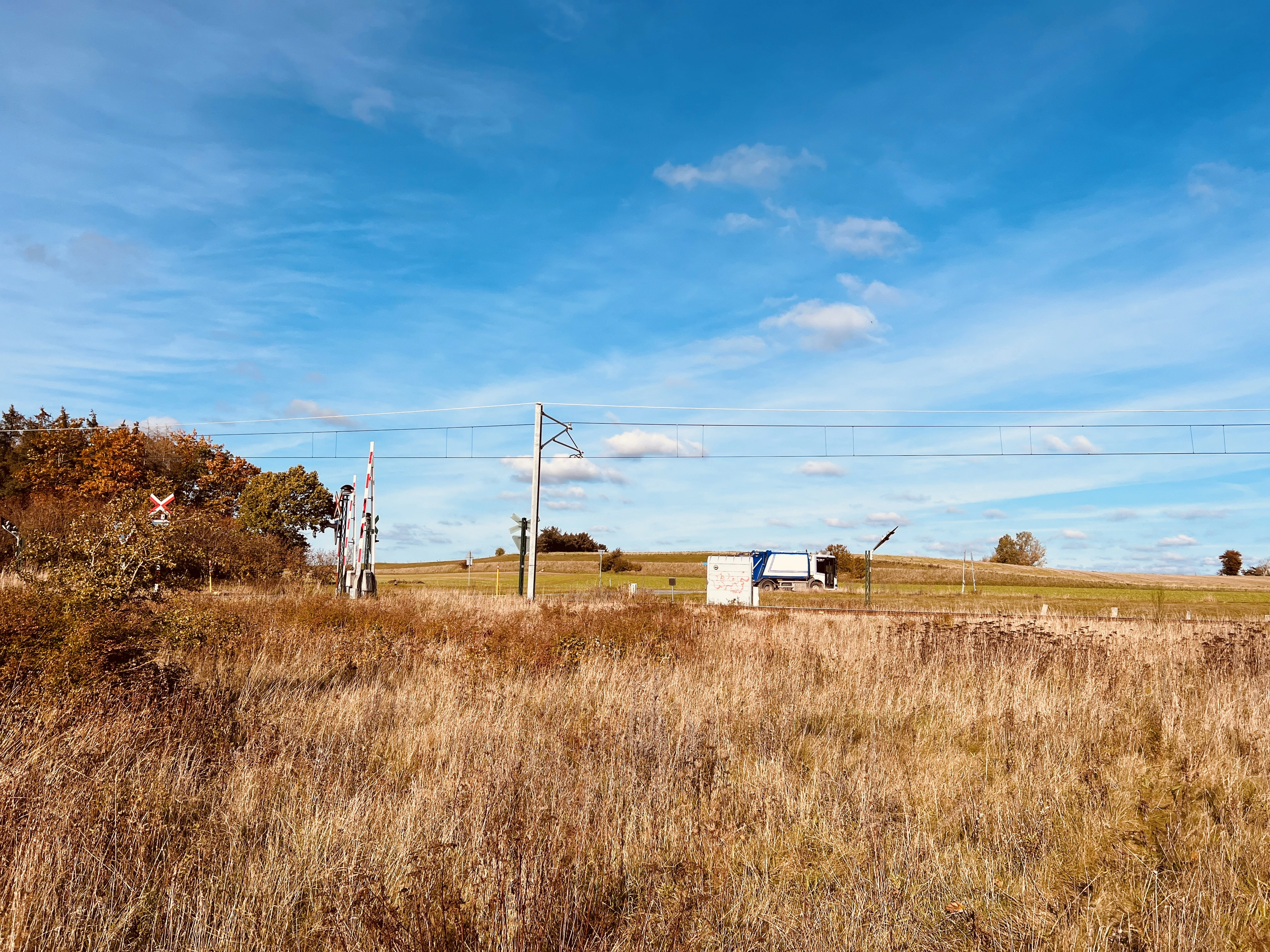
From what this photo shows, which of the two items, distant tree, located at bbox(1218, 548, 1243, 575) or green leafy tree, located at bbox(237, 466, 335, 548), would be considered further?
distant tree, located at bbox(1218, 548, 1243, 575)

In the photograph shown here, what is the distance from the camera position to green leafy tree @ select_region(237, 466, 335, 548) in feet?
182

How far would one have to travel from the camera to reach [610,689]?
8.98 metres

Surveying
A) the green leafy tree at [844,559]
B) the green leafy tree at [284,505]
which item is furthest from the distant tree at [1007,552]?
the green leafy tree at [284,505]

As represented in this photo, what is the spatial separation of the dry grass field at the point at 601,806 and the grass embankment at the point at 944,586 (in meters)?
11.8

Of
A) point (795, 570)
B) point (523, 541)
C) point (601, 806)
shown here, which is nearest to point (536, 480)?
point (523, 541)

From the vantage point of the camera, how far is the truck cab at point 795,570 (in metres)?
66.2

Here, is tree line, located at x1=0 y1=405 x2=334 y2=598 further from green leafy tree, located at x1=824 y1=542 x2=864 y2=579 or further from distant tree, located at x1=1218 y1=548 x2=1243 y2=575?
distant tree, located at x1=1218 y1=548 x2=1243 y2=575

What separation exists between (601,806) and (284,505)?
57.3 meters

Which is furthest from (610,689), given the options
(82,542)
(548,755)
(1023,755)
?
(82,542)

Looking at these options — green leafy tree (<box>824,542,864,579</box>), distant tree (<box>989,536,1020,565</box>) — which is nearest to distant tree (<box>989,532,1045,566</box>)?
distant tree (<box>989,536,1020,565</box>)

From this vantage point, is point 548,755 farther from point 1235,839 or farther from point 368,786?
point 1235,839

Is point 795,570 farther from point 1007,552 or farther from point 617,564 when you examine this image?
point 1007,552

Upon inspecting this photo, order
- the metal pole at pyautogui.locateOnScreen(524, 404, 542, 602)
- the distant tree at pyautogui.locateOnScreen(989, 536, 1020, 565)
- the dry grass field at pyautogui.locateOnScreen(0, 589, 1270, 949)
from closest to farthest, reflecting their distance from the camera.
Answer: the dry grass field at pyautogui.locateOnScreen(0, 589, 1270, 949), the metal pole at pyautogui.locateOnScreen(524, 404, 542, 602), the distant tree at pyautogui.locateOnScreen(989, 536, 1020, 565)

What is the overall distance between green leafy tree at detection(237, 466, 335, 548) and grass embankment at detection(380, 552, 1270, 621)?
7272 millimetres
